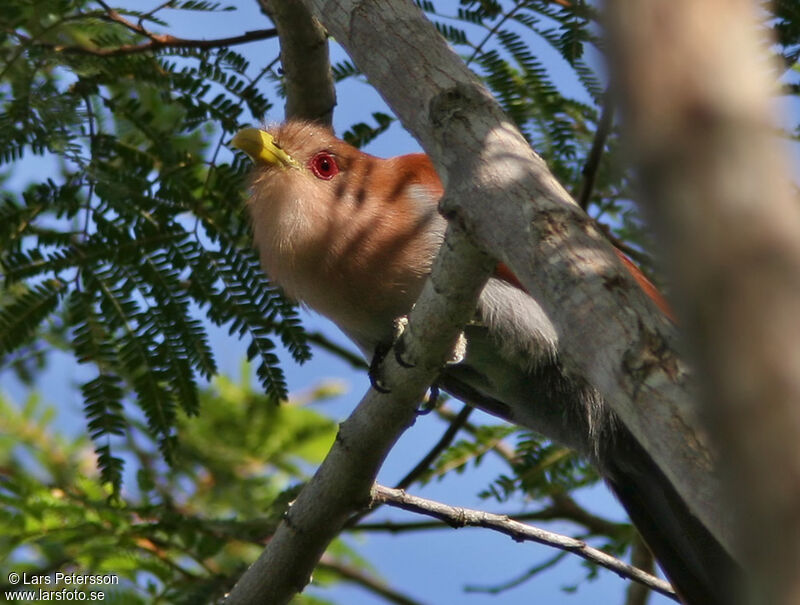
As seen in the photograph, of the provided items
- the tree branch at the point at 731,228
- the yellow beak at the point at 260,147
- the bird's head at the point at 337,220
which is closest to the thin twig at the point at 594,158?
the bird's head at the point at 337,220

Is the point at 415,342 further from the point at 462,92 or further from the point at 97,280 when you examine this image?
the point at 97,280

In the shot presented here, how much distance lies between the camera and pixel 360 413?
3.42 m

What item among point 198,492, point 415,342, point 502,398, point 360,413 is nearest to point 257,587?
point 360,413

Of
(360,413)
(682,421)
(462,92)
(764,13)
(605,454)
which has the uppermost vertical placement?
(764,13)

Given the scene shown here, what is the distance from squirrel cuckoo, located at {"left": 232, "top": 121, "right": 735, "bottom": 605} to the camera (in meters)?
4.12

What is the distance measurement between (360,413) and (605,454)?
1.43 metres

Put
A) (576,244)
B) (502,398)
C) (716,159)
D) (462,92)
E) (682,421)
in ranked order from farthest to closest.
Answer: (502,398)
(462,92)
(576,244)
(682,421)
(716,159)

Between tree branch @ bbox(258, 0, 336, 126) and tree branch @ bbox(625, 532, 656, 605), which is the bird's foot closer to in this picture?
tree branch @ bbox(258, 0, 336, 126)

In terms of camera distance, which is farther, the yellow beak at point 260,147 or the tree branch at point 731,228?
the yellow beak at point 260,147

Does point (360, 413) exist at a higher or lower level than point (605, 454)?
lower

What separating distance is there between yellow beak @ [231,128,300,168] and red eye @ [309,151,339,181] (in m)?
0.11

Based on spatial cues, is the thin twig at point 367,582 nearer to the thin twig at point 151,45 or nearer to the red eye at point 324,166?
the red eye at point 324,166

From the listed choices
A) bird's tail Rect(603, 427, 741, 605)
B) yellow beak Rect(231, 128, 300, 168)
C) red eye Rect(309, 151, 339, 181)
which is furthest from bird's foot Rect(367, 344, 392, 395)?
bird's tail Rect(603, 427, 741, 605)

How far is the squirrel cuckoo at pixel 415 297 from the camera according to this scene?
13.5 ft
